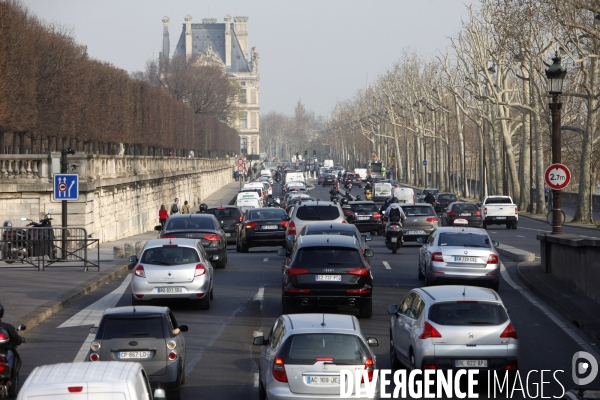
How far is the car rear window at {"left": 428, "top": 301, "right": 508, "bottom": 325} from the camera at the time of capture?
12.4 metres

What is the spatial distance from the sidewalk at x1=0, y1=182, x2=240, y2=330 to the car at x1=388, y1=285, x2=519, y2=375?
288 inches

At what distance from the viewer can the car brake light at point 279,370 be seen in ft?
34.0

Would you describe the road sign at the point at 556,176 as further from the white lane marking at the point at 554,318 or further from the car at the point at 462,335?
the car at the point at 462,335

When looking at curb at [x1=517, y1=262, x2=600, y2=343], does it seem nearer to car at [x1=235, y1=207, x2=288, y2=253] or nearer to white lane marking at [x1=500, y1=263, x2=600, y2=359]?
white lane marking at [x1=500, y1=263, x2=600, y2=359]

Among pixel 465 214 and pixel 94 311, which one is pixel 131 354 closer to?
pixel 94 311

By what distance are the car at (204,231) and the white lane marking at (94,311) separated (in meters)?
3.11

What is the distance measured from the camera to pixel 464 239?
22625 mm

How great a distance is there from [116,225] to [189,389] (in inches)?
1287

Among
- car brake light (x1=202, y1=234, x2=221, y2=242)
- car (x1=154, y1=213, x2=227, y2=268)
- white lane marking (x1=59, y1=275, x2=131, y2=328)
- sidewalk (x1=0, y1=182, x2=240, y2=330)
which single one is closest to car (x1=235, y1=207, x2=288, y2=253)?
sidewalk (x1=0, y1=182, x2=240, y2=330)

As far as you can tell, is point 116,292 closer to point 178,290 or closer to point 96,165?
point 178,290

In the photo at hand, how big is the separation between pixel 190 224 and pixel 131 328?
51.9 feet

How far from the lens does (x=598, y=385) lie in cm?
1208

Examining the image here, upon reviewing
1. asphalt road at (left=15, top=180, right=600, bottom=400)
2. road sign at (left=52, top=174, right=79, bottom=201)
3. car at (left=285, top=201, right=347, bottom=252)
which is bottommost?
asphalt road at (left=15, top=180, right=600, bottom=400)

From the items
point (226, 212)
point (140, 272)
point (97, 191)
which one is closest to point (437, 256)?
point (140, 272)
